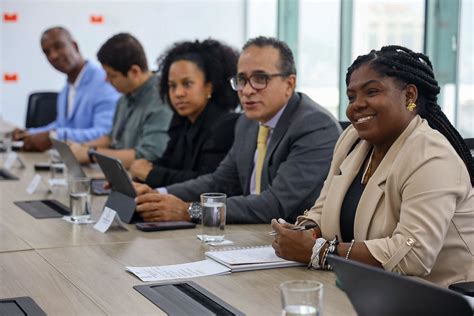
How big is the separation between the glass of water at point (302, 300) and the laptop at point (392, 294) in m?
0.07

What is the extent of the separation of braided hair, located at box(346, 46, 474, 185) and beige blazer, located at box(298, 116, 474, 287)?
3.0 inches

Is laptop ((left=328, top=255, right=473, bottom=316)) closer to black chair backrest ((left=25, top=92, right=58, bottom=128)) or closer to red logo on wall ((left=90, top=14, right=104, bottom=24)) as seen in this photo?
black chair backrest ((left=25, top=92, right=58, bottom=128))

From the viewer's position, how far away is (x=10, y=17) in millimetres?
7805

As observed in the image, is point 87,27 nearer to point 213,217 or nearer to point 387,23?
point 387,23

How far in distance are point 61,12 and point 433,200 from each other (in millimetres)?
6532

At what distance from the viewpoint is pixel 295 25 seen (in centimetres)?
759

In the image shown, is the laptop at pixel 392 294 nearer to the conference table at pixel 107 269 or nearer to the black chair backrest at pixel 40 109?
the conference table at pixel 107 269

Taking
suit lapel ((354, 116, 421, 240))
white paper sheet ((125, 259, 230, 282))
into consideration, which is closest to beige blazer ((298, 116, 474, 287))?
suit lapel ((354, 116, 421, 240))

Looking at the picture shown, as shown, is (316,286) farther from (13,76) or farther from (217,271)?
(13,76)

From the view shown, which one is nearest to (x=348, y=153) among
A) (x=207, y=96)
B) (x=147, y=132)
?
(x=207, y=96)

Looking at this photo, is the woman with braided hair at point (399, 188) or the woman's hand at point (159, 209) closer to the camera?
the woman with braided hair at point (399, 188)

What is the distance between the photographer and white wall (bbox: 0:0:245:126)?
25.8ft

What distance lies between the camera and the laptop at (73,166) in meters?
3.64

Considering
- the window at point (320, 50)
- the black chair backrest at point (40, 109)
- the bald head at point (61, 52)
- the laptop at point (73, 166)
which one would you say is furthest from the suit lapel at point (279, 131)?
the black chair backrest at point (40, 109)
